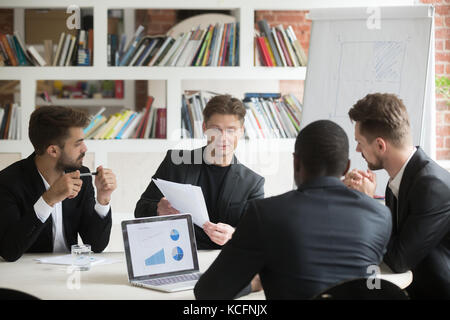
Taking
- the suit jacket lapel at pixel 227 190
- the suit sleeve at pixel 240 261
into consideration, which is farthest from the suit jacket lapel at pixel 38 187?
the suit sleeve at pixel 240 261

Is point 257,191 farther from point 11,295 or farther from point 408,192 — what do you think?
point 11,295

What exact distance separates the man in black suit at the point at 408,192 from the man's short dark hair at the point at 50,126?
48.4 inches

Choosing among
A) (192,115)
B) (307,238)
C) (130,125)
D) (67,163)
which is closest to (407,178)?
(307,238)

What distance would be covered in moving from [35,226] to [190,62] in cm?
214

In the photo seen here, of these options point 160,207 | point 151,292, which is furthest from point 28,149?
point 151,292

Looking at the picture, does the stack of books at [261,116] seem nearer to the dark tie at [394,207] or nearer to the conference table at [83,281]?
the dark tie at [394,207]

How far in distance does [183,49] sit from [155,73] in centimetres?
26

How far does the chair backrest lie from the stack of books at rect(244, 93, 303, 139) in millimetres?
2678

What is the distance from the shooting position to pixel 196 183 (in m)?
2.79

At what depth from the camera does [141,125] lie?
4.14 m

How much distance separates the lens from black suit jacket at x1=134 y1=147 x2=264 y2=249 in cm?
267

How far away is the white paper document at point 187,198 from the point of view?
7.34 feet

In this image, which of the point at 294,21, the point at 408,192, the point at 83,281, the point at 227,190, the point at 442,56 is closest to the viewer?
the point at 83,281
